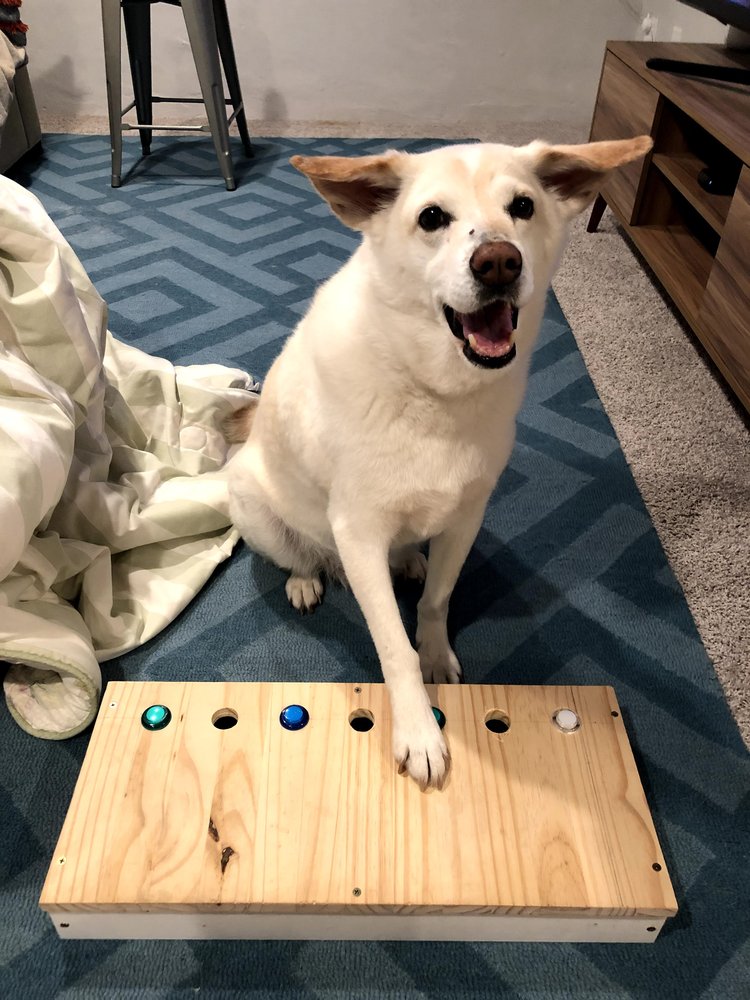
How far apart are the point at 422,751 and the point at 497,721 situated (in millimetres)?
165

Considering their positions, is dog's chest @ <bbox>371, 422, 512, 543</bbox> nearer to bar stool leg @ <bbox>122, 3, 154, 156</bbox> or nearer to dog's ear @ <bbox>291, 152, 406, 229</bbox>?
dog's ear @ <bbox>291, 152, 406, 229</bbox>

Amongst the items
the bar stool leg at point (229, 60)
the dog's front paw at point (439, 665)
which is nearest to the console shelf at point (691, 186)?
the dog's front paw at point (439, 665)

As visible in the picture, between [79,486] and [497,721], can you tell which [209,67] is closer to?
[79,486]

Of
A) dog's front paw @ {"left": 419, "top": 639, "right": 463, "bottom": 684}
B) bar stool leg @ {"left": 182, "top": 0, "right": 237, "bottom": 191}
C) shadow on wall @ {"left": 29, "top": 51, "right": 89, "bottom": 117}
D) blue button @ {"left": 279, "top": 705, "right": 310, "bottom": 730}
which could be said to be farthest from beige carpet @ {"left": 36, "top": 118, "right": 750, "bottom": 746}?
shadow on wall @ {"left": 29, "top": 51, "right": 89, "bottom": 117}

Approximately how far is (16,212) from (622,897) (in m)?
1.35

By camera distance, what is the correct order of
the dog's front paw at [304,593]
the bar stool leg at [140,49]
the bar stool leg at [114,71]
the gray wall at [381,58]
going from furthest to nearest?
1. the gray wall at [381,58]
2. the bar stool leg at [140,49]
3. the bar stool leg at [114,71]
4. the dog's front paw at [304,593]

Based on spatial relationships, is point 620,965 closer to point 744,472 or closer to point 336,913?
point 336,913

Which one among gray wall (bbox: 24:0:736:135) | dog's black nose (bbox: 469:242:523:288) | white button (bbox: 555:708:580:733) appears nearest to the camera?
dog's black nose (bbox: 469:242:523:288)

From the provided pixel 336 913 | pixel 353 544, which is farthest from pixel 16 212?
pixel 336 913

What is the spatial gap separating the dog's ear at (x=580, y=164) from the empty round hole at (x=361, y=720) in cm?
75

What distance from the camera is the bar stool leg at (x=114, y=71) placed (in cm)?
258

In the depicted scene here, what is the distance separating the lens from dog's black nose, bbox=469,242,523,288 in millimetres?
790

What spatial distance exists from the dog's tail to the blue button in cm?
75

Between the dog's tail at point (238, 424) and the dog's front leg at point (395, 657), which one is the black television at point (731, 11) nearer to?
the dog's tail at point (238, 424)
